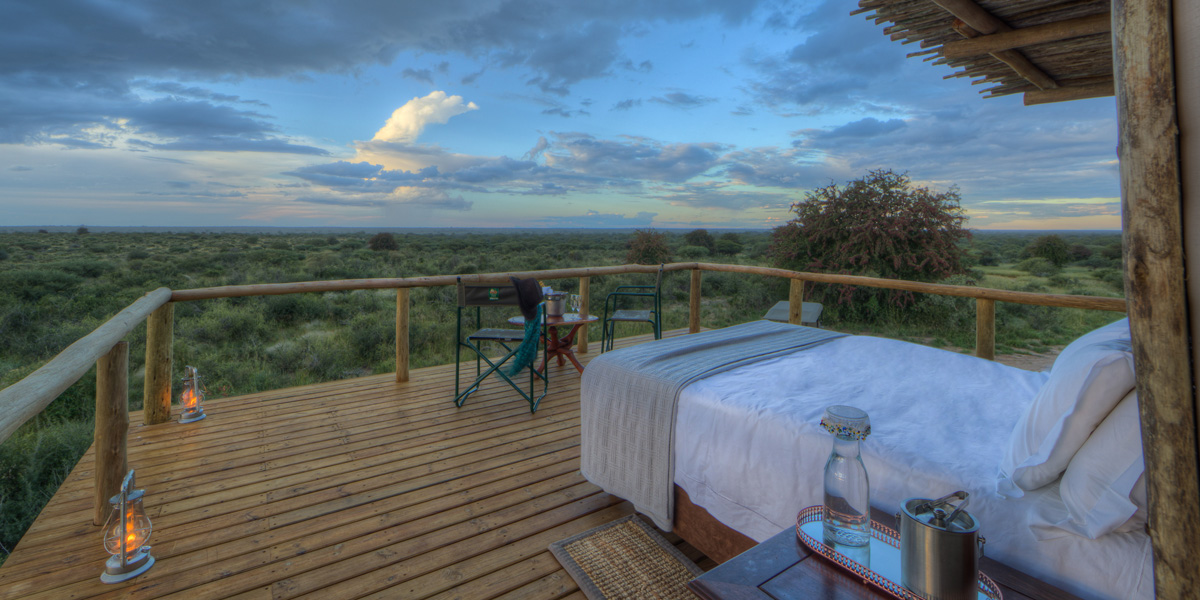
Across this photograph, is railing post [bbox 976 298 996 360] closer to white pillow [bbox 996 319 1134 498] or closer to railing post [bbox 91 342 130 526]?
white pillow [bbox 996 319 1134 498]

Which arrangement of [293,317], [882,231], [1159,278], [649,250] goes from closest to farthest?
[1159,278] < [882,231] < [293,317] < [649,250]

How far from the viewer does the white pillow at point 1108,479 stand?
1.01m

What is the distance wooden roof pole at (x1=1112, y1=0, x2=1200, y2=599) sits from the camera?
73 centimetres

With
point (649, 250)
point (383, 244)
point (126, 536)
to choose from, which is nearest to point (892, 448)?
point (126, 536)

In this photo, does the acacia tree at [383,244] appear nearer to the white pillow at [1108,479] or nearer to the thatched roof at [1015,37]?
the thatched roof at [1015,37]

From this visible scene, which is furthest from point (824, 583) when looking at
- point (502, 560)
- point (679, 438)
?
point (502, 560)

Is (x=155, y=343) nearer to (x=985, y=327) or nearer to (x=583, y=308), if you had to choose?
(x=583, y=308)

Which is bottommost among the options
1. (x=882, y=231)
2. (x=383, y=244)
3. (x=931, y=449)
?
(x=931, y=449)

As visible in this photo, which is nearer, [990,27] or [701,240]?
[990,27]

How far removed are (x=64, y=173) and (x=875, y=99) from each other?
1594cm

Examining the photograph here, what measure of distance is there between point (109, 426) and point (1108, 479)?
10.6 feet

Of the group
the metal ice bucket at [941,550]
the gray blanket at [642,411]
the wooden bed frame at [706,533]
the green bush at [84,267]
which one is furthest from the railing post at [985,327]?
the green bush at [84,267]

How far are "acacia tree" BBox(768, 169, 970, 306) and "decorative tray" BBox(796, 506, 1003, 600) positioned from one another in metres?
7.46

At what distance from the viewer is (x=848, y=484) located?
1057 mm
